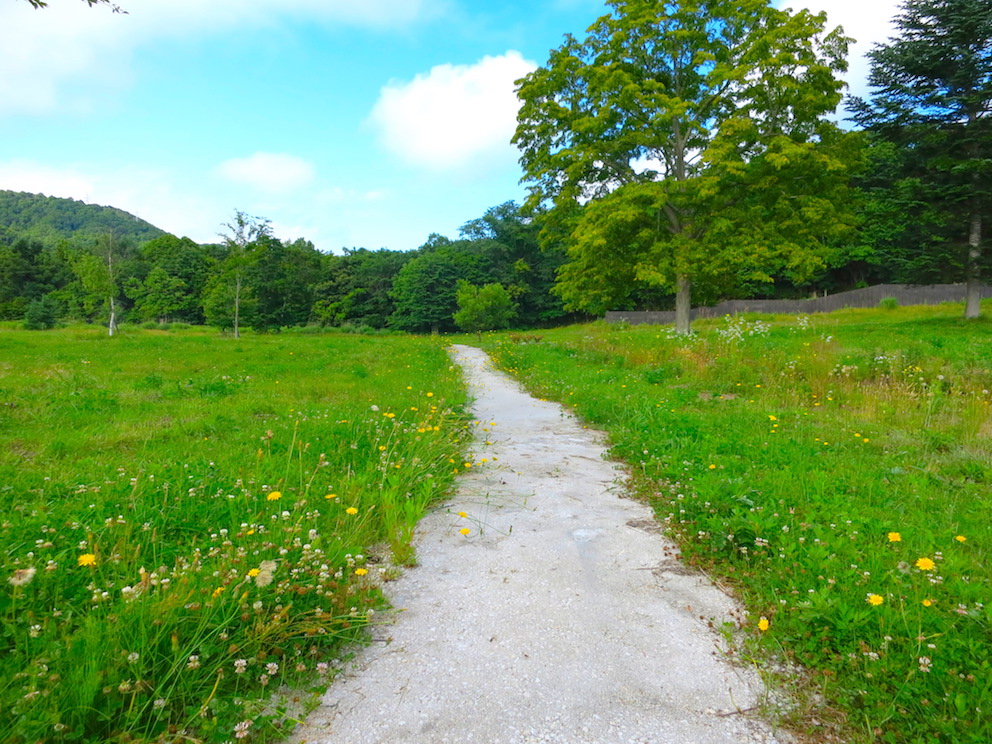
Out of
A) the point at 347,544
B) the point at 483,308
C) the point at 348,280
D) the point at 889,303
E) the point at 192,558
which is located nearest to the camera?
the point at 192,558

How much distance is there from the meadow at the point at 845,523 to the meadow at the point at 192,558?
6.43ft

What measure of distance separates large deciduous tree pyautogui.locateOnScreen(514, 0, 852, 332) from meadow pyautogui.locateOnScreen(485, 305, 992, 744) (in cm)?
1069

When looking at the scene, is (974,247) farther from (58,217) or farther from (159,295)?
(58,217)

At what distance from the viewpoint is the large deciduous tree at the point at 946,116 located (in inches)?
635

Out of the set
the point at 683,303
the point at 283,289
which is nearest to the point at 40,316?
the point at 283,289

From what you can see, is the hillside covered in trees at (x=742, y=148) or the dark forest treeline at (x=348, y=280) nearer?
the hillside covered in trees at (x=742, y=148)

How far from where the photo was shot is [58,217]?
102750mm

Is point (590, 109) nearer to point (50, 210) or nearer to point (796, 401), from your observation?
point (796, 401)

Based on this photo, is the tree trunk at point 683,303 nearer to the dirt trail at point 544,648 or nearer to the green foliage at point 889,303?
the dirt trail at point 544,648

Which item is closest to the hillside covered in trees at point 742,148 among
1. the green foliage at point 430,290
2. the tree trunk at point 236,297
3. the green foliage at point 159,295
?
the tree trunk at point 236,297

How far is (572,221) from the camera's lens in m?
21.6

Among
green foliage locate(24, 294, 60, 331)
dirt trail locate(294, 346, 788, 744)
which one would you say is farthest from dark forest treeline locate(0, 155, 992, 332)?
dirt trail locate(294, 346, 788, 744)

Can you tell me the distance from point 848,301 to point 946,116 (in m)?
21.3

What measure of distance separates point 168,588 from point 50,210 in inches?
5701
